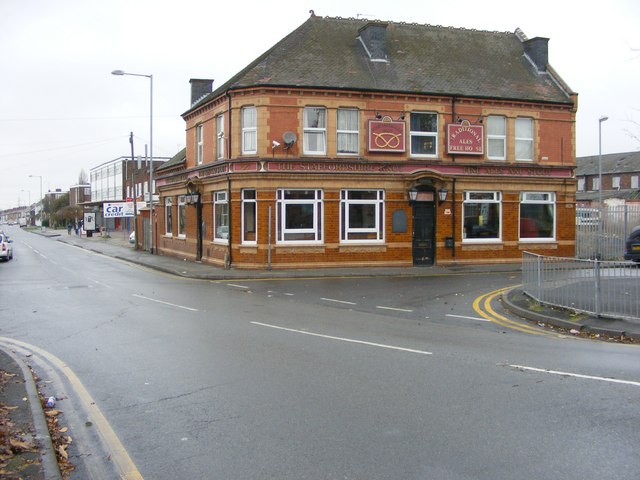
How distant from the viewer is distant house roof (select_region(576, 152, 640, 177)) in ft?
227

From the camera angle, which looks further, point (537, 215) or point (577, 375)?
point (537, 215)

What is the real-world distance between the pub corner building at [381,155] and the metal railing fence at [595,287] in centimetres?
1153

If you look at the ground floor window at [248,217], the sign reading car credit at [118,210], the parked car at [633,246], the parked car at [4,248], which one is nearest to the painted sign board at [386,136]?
the ground floor window at [248,217]

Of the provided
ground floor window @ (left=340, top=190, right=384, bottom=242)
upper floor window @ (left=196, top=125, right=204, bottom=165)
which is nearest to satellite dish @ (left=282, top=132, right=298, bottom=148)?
ground floor window @ (left=340, top=190, right=384, bottom=242)

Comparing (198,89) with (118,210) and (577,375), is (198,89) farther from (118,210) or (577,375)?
(577,375)

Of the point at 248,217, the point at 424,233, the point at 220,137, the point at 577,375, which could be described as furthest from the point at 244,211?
the point at 577,375

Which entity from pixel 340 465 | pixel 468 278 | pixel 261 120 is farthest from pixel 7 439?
pixel 261 120

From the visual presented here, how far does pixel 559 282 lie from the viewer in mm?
13195

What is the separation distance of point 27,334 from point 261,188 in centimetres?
1348

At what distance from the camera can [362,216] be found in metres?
24.5

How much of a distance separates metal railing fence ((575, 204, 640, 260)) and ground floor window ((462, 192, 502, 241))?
4.58m

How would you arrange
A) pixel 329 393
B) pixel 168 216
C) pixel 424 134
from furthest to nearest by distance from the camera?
pixel 168 216, pixel 424 134, pixel 329 393

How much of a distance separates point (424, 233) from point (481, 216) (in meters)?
2.96

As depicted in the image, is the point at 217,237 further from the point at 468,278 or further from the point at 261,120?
the point at 468,278
